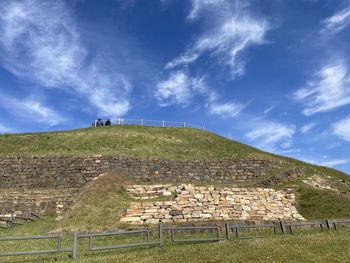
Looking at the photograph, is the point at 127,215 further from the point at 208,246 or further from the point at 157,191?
the point at 208,246

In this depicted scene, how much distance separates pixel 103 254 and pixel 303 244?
396 inches

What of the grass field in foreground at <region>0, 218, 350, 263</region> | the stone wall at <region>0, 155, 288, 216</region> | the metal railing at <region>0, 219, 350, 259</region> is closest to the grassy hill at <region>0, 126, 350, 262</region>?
the grass field in foreground at <region>0, 218, 350, 263</region>

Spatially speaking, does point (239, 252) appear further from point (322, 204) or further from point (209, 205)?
point (322, 204)

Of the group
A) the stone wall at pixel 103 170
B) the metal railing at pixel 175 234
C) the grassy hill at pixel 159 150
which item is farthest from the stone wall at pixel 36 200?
the metal railing at pixel 175 234

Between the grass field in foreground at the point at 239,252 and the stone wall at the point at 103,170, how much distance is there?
52.2 feet

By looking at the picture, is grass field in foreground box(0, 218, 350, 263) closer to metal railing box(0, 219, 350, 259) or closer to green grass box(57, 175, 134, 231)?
metal railing box(0, 219, 350, 259)

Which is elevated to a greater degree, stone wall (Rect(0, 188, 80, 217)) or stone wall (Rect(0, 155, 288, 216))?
stone wall (Rect(0, 155, 288, 216))

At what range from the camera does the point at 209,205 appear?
2856cm

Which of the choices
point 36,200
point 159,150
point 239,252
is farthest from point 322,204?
point 36,200

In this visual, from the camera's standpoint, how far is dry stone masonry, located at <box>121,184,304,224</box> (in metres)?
26.7

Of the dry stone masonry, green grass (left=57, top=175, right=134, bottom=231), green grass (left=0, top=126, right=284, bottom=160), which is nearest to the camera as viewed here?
green grass (left=57, top=175, right=134, bottom=231)

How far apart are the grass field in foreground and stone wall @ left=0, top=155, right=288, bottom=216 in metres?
15.9

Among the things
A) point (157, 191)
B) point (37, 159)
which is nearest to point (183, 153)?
point (157, 191)

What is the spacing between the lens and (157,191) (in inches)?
1223
